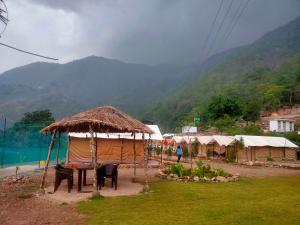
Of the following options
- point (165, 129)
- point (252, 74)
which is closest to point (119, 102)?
point (165, 129)

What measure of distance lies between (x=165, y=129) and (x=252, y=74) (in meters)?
29.1

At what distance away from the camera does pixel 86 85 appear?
167875 mm

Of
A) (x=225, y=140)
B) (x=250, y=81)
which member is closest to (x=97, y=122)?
(x=225, y=140)

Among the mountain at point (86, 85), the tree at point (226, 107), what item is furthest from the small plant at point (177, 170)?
the mountain at point (86, 85)

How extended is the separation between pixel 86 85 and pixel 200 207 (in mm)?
162238

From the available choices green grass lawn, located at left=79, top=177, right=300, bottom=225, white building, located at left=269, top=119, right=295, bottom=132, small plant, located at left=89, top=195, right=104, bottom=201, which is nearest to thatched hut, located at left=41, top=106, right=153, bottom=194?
small plant, located at left=89, top=195, right=104, bottom=201

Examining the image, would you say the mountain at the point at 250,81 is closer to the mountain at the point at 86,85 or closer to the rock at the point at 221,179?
the mountain at the point at 86,85

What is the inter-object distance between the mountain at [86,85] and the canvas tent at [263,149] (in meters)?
75.9

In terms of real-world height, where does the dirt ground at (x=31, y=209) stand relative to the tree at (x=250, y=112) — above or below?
below

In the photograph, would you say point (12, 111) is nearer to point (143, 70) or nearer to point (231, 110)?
point (231, 110)

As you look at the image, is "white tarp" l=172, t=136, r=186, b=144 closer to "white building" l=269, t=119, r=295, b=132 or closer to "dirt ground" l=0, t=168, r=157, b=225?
"white building" l=269, t=119, r=295, b=132

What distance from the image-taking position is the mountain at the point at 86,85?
114819 mm

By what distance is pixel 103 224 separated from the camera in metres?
7.80

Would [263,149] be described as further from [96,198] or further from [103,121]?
[96,198]
